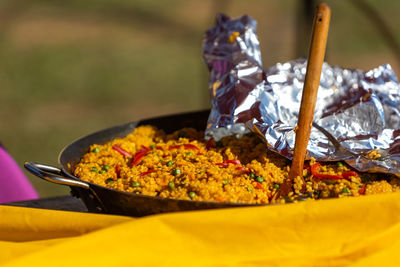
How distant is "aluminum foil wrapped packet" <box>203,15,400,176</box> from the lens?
65.5 inches

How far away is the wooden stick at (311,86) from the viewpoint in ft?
4.32

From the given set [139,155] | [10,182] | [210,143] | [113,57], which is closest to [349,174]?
[210,143]

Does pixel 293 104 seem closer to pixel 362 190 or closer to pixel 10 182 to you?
pixel 362 190

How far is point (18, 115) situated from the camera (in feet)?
23.1

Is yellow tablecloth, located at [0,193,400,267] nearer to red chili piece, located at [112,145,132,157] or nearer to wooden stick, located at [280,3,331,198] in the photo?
wooden stick, located at [280,3,331,198]

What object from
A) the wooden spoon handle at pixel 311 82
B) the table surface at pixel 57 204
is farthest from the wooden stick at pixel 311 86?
the table surface at pixel 57 204

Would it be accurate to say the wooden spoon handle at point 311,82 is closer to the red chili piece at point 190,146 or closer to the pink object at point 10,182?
the red chili piece at point 190,146

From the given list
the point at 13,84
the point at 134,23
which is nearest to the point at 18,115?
the point at 13,84

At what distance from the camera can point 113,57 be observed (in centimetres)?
912

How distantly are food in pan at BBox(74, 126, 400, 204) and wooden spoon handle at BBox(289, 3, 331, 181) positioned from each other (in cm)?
7

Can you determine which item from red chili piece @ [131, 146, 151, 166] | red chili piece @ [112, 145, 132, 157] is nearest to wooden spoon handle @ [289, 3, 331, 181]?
red chili piece @ [131, 146, 151, 166]

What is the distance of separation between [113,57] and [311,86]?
319 inches

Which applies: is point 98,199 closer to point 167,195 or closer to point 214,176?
point 167,195

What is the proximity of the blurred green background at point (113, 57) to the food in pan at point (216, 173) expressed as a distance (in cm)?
344
